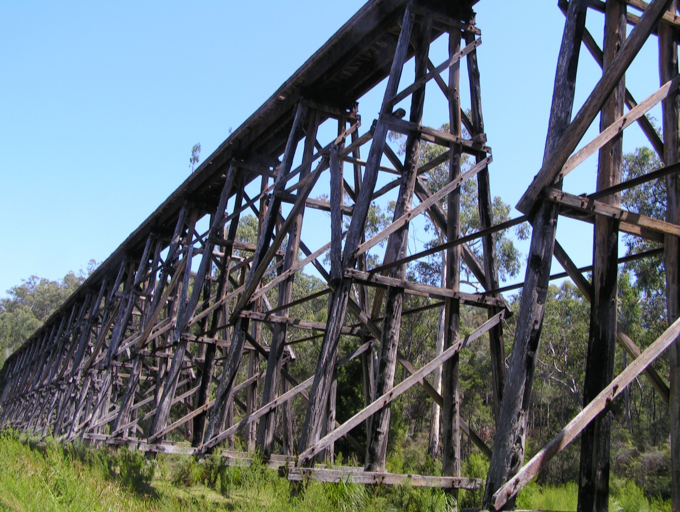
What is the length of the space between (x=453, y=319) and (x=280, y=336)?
7.17ft

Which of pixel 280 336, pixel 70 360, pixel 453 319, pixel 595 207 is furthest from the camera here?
pixel 70 360

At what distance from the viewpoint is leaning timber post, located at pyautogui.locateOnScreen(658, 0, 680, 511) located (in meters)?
3.68

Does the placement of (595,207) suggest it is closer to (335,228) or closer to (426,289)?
(426,289)

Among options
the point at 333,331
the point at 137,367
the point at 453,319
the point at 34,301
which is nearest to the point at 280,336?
the point at 333,331

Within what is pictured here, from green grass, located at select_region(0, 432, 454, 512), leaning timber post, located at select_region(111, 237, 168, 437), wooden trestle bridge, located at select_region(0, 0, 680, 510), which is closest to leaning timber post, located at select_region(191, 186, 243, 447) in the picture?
wooden trestle bridge, located at select_region(0, 0, 680, 510)

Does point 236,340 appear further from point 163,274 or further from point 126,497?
point 163,274

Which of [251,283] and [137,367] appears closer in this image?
[251,283]

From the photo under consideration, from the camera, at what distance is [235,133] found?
8.83 m

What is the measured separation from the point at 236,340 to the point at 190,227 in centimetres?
432

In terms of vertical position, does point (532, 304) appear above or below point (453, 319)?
below

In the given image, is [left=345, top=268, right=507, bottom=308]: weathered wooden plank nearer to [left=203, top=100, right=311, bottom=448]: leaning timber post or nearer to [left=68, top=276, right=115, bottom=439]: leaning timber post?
[left=203, top=100, right=311, bottom=448]: leaning timber post

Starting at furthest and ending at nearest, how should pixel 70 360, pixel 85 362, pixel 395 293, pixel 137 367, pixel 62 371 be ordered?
pixel 70 360, pixel 62 371, pixel 85 362, pixel 137 367, pixel 395 293

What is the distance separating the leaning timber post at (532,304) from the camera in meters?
3.34

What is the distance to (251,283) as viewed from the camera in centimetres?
702
